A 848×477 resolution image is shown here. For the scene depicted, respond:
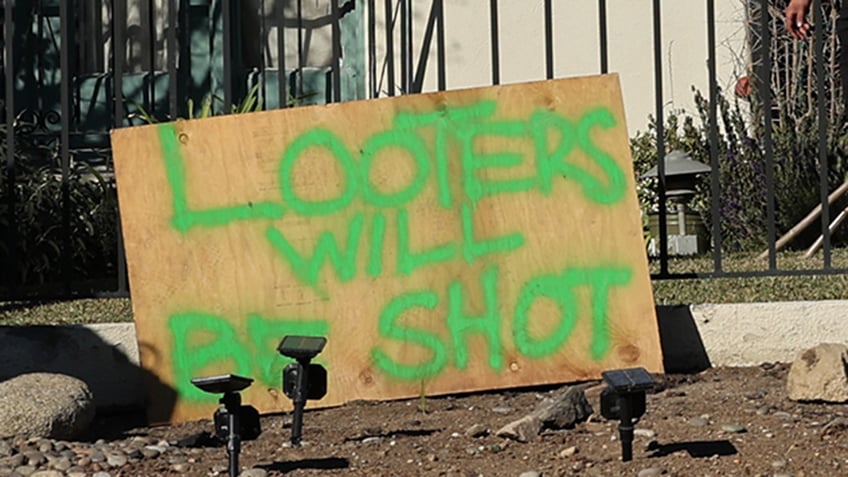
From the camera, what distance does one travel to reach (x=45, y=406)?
432 centimetres

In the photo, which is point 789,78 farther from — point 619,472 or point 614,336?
point 619,472

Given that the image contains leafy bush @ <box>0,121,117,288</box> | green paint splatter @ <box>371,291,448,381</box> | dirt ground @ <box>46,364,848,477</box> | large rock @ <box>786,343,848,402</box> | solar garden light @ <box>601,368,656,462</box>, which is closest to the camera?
solar garden light @ <box>601,368,656,462</box>

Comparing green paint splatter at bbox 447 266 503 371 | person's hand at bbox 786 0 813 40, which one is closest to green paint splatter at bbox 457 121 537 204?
green paint splatter at bbox 447 266 503 371

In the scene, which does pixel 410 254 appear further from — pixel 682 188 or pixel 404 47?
pixel 682 188

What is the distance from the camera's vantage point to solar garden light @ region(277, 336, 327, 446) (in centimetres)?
403

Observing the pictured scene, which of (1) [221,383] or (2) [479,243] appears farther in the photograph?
(2) [479,243]

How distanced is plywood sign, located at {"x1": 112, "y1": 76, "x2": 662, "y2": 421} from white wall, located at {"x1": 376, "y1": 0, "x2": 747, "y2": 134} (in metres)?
4.85

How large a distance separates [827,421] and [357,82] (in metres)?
6.64

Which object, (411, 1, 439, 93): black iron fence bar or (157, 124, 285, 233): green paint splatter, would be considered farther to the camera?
(411, 1, 439, 93): black iron fence bar

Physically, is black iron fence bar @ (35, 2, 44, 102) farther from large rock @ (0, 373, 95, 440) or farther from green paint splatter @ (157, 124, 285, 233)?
large rock @ (0, 373, 95, 440)

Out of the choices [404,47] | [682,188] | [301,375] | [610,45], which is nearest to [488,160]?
[301,375]

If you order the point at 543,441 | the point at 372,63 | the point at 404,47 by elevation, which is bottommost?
the point at 543,441

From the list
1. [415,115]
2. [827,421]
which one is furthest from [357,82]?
[827,421]

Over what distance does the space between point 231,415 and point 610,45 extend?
21.5 ft
